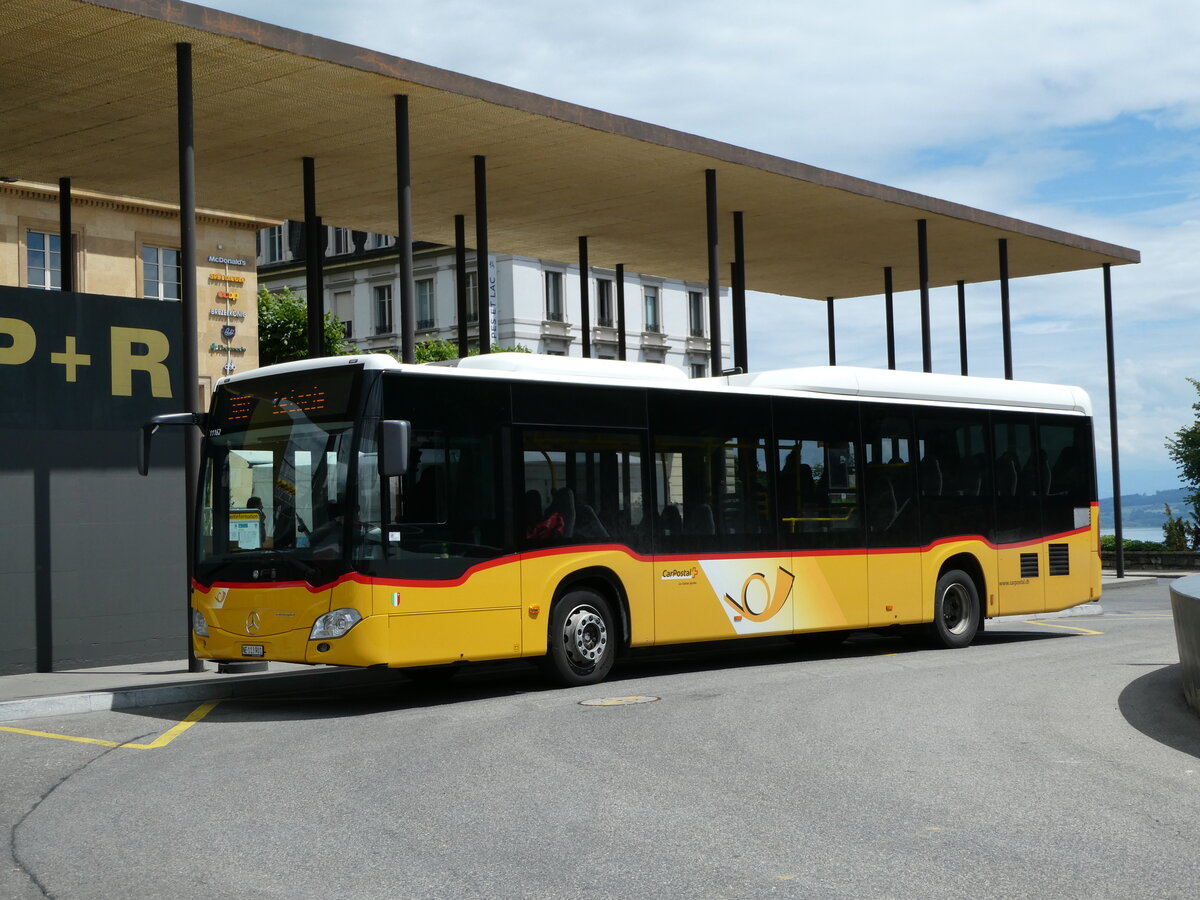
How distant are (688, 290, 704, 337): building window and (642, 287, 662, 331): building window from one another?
2.84 metres

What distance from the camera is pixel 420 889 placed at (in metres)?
6.25

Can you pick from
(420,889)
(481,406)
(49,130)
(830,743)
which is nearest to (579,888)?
(420,889)

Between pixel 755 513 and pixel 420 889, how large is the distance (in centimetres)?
1026

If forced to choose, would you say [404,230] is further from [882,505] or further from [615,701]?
[615,701]

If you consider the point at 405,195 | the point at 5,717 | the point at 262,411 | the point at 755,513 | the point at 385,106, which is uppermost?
the point at 385,106

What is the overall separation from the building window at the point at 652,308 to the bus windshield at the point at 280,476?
7379cm

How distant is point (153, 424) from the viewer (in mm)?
13633

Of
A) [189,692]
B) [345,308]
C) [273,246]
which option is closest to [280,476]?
[189,692]

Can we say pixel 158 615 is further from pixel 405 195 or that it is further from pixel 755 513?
pixel 755 513

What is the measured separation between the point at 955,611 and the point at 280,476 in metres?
9.45

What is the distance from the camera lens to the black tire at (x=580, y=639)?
14.1 m

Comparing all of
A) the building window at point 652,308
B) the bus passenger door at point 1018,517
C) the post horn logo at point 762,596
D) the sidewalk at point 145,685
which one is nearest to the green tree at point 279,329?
the building window at point 652,308

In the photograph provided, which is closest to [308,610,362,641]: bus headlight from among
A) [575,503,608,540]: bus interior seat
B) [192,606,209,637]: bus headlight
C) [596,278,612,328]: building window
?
[192,606,209,637]: bus headlight

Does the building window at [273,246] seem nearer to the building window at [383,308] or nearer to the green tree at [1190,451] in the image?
the building window at [383,308]
